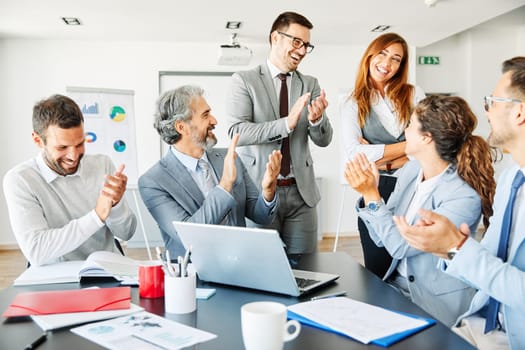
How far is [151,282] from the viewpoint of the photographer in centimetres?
137

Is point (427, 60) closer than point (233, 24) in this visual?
No

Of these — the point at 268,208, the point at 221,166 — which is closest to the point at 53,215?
the point at 221,166

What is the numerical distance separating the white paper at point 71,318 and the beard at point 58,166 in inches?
36.3

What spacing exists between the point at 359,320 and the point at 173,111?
4.32 ft

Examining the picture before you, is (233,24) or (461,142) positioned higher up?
(233,24)

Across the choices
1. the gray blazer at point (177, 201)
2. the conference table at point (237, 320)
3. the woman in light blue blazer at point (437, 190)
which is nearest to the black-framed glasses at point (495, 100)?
the woman in light blue blazer at point (437, 190)

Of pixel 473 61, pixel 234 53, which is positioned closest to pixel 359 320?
pixel 234 53

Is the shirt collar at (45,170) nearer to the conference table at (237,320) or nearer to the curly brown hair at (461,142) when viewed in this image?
the conference table at (237,320)

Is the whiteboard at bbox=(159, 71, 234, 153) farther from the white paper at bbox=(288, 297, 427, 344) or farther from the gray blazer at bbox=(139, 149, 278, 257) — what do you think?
the white paper at bbox=(288, 297, 427, 344)

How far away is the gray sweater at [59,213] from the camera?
70.6 inches

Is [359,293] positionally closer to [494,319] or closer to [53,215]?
[494,319]

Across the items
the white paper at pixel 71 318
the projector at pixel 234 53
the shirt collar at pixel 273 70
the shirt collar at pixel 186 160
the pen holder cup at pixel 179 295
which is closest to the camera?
the white paper at pixel 71 318

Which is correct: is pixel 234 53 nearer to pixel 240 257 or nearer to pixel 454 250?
pixel 240 257

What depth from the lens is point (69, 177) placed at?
206 centimetres
